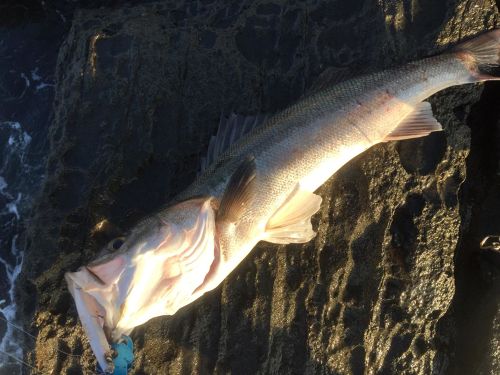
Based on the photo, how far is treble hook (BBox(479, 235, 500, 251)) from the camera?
13.9ft

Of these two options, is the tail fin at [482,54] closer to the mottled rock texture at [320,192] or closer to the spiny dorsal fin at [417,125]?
the mottled rock texture at [320,192]

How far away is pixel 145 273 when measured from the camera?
3010 mm

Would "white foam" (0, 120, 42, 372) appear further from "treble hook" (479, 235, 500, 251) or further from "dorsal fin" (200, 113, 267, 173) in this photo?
"treble hook" (479, 235, 500, 251)

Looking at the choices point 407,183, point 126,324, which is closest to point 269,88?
point 407,183

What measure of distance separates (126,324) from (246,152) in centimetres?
165

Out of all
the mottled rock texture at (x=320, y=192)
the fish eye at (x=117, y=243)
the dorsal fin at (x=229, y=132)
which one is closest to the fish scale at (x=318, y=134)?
the dorsal fin at (x=229, y=132)

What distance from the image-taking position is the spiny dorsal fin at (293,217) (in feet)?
11.7

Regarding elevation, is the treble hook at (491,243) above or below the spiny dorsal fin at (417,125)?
below

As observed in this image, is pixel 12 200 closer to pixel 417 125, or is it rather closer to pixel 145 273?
pixel 145 273

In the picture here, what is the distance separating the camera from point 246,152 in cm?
357

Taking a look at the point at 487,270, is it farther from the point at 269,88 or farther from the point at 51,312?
the point at 51,312

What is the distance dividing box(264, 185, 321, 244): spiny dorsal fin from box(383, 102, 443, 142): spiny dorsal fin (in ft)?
3.13

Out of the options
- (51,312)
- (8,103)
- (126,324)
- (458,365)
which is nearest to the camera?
(126,324)

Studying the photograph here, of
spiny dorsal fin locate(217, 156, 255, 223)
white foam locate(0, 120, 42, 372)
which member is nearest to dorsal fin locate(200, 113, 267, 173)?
spiny dorsal fin locate(217, 156, 255, 223)
